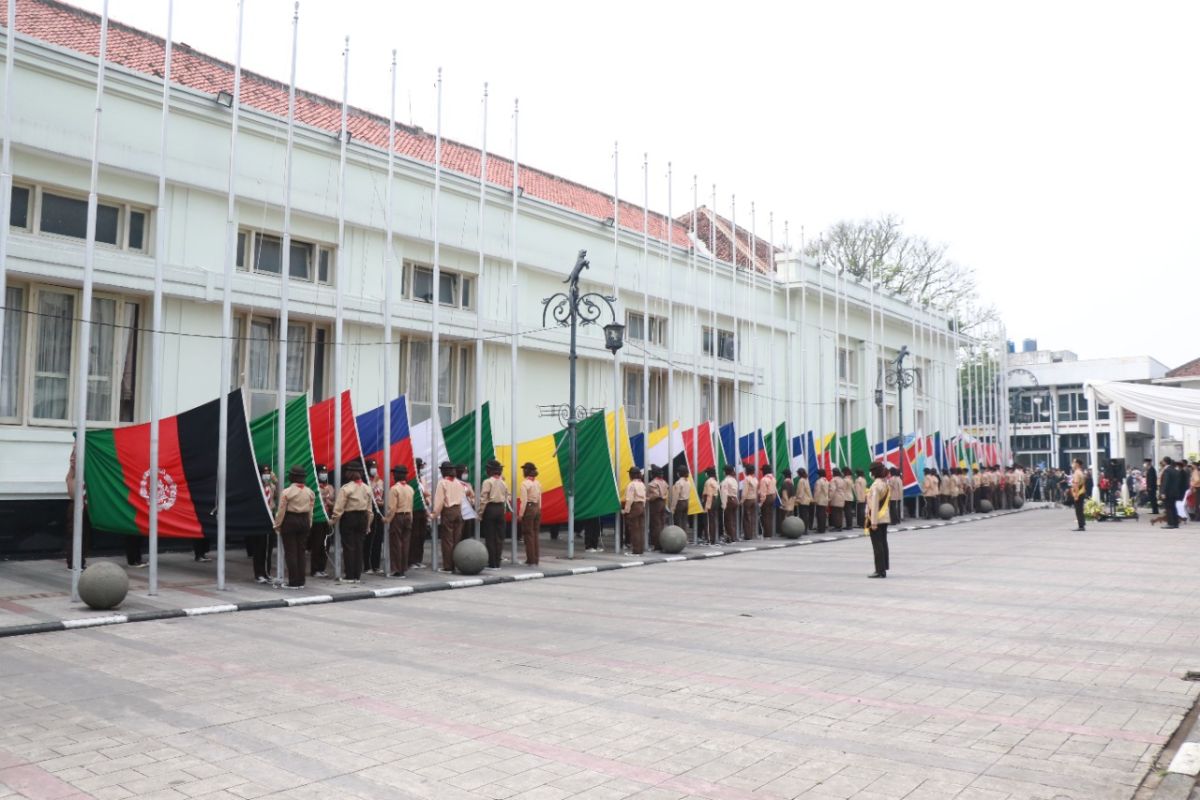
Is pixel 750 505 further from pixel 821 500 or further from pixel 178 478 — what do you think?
pixel 178 478

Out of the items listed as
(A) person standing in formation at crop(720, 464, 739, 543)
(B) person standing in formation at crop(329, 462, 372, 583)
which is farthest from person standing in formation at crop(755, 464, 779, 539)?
(B) person standing in formation at crop(329, 462, 372, 583)

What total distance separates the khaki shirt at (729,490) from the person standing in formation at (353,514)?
1015 centimetres

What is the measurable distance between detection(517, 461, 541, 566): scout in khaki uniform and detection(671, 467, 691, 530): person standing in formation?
4.42 meters

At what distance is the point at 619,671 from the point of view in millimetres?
8039

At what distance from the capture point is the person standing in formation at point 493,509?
Answer: 53.1ft

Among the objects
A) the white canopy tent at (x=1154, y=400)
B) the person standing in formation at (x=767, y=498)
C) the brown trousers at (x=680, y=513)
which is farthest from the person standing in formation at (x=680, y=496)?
the white canopy tent at (x=1154, y=400)

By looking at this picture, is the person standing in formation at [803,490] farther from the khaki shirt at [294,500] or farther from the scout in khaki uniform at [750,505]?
the khaki shirt at [294,500]

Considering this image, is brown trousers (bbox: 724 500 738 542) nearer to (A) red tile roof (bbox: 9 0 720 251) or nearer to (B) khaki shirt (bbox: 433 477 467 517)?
(B) khaki shirt (bbox: 433 477 467 517)

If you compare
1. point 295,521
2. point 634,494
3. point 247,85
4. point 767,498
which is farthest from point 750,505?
point 247,85

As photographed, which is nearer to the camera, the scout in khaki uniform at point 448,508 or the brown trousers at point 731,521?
the scout in khaki uniform at point 448,508

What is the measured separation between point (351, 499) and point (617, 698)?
7.76 metres

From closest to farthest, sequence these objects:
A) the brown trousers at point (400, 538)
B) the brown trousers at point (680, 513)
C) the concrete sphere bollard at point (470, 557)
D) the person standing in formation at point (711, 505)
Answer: the brown trousers at point (400, 538) → the concrete sphere bollard at point (470, 557) → the brown trousers at point (680, 513) → the person standing in formation at point (711, 505)

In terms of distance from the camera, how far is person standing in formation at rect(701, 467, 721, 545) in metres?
21.4

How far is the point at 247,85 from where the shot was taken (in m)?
20.9
